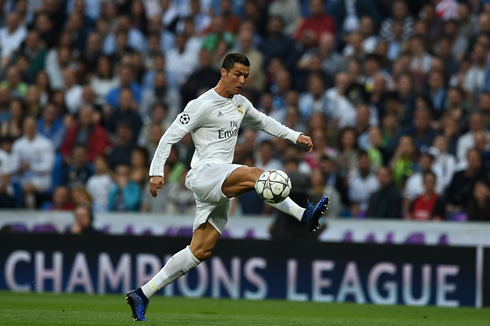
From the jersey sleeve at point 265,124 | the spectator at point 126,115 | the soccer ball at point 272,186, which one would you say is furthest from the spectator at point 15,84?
the soccer ball at point 272,186

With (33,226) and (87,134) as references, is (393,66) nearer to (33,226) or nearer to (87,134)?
(87,134)

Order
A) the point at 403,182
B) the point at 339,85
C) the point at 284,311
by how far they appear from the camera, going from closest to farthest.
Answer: the point at 284,311 → the point at 403,182 → the point at 339,85

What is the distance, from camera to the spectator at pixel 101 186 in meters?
16.3

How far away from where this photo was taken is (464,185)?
14812 millimetres

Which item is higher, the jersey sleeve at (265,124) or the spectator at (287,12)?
the spectator at (287,12)

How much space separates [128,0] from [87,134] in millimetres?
4126

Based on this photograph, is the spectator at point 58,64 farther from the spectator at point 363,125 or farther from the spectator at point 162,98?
the spectator at point 363,125

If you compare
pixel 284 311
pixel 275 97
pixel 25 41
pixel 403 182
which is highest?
pixel 25 41

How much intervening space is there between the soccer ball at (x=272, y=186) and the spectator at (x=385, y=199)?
233 inches

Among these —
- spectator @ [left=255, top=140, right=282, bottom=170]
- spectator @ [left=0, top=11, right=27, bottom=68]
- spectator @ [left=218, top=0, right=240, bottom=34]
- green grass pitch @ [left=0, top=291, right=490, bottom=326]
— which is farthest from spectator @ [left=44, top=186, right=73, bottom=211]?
spectator @ [left=0, top=11, right=27, bottom=68]

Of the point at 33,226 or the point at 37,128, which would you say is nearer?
the point at 33,226

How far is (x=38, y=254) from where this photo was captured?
48.9ft

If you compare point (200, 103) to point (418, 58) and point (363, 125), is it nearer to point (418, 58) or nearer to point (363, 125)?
point (363, 125)

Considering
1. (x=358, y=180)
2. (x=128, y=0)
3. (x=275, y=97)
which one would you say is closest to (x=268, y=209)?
(x=358, y=180)
